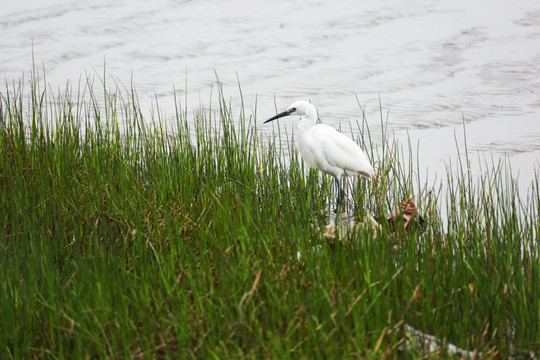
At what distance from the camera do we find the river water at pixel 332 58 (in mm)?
6109

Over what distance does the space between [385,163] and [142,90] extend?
3.53 m

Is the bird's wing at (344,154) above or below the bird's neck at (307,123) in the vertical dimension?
below

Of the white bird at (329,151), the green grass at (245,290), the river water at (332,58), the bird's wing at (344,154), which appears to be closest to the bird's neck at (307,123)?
the white bird at (329,151)

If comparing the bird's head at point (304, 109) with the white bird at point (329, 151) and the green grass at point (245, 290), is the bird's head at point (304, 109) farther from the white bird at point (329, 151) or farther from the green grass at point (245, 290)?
the green grass at point (245, 290)

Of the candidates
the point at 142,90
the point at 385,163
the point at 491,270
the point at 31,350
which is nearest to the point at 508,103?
the point at 385,163

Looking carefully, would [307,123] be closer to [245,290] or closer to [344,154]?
[344,154]

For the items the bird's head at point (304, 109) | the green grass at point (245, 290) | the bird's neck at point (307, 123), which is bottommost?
the green grass at point (245, 290)

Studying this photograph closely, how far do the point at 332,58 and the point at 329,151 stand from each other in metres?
3.97

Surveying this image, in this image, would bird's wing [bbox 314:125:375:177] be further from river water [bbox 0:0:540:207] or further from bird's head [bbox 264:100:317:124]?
river water [bbox 0:0:540:207]

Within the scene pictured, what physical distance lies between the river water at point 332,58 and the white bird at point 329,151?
3.74 feet

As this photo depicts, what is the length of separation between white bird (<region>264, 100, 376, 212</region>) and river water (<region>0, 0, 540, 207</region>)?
3.74 ft

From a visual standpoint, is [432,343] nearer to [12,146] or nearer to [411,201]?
[411,201]

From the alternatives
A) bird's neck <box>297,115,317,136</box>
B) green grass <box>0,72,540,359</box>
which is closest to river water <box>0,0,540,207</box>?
bird's neck <box>297,115,317,136</box>

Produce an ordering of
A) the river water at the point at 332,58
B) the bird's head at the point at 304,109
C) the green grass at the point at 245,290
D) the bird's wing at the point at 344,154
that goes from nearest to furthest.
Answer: the green grass at the point at 245,290 < the bird's wing at the point at 344,154 < the bird's head at the point at 304,109 < the river water at the point at 332,58
